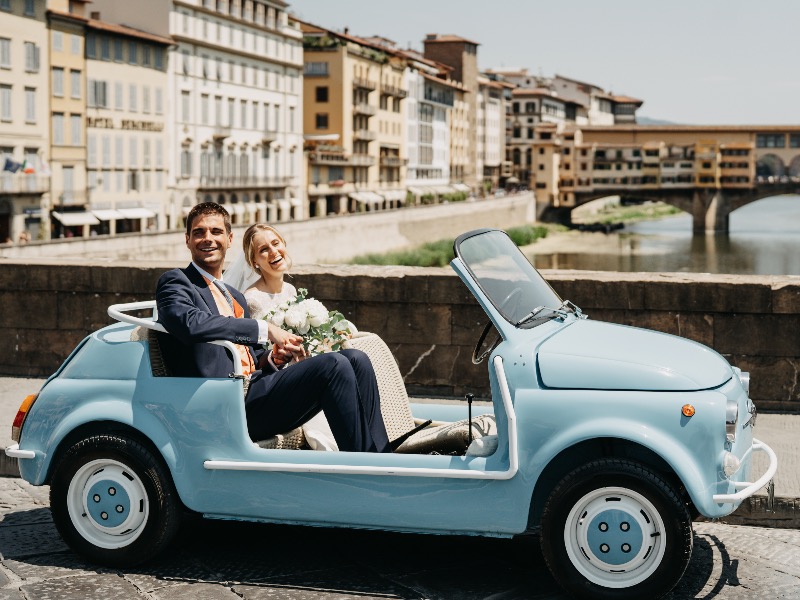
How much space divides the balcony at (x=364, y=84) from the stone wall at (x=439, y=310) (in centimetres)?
8004

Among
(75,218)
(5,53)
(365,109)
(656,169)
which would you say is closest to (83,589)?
(5,53)

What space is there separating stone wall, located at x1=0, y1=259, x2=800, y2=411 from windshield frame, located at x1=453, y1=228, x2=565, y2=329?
3.28 m

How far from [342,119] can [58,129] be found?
35.6 m

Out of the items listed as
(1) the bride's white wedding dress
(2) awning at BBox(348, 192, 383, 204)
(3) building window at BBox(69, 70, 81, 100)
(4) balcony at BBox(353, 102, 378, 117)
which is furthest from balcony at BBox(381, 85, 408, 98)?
(1) the bride's white wedding dress

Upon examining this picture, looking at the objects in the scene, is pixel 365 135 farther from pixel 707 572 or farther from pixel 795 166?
pixel 707 572

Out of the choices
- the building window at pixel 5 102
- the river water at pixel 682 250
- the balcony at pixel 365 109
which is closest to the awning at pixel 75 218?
the building window at pixel 5 102

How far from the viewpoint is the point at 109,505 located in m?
4.84

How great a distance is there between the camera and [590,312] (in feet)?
27.4

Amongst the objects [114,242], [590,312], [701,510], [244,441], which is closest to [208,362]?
[244,441]

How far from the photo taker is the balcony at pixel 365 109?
89125 millimetres

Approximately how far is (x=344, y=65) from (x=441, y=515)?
8379 cm

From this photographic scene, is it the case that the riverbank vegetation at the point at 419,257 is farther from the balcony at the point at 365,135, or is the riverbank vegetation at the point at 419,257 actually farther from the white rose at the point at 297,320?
the white rose at the point at 297,320

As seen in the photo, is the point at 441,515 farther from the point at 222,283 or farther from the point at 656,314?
the point at 656,314

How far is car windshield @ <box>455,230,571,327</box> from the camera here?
15.3 feet
